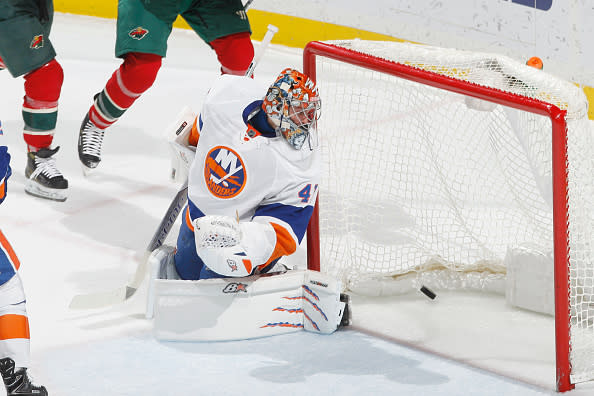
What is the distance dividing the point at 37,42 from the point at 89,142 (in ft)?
1.35

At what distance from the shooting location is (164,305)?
7.80ft

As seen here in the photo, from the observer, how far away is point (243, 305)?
239 centimetres

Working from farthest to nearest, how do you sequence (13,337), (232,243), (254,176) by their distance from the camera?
(254,176)
(232,243)
(13,337)

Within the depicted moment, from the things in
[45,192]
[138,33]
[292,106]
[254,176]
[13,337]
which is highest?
[138,33]

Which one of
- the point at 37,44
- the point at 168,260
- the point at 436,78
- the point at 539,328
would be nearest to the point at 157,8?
the point at 37,44

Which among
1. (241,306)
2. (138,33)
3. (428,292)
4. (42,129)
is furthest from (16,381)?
(42,129)

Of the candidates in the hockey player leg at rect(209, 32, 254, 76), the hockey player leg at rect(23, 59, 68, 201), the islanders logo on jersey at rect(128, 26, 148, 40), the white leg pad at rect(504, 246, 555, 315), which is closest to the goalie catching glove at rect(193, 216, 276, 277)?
the white leg pad at rect(504, 246, 555, 315)

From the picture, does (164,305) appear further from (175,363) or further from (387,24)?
(387,24)

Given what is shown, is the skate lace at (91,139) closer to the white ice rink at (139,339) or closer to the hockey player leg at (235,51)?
the white ice rink at (139,339)

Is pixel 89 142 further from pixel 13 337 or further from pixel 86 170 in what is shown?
pixel 13 337

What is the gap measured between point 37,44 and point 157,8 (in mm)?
403

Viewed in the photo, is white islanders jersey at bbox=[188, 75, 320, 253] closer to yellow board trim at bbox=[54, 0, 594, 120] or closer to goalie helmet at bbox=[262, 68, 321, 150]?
goalie helmet at bbox=[262, 68, 321, 150]

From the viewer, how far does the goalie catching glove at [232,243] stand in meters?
2.20

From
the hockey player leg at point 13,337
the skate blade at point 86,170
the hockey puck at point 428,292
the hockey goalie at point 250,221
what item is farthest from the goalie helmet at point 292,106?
the skate blade at point 86,170
